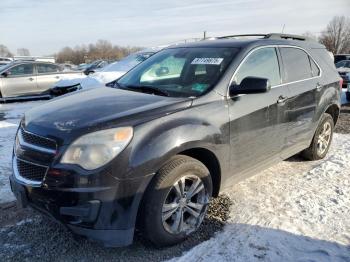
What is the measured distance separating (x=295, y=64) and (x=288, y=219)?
2.04 meters

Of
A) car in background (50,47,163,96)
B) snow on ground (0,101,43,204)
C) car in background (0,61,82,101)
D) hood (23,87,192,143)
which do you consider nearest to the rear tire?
hood (23,87,192,143)

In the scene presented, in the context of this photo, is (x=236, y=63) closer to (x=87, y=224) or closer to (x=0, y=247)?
(x=87, y=224)

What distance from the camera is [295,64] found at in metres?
4.91

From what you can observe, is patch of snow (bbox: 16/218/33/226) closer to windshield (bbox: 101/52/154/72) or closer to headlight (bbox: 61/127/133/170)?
headlight (bbox: 61/127/133/170)

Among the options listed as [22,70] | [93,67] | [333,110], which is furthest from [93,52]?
[333,110]

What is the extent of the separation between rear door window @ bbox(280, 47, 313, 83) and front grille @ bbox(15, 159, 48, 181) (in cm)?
301

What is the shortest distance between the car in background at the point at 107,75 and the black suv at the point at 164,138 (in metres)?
4.37

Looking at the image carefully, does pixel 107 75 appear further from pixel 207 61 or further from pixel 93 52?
pixel 93 52

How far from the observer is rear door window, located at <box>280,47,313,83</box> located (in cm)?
473

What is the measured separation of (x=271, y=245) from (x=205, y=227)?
65 centimetres

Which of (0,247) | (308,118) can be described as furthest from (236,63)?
(0,247)

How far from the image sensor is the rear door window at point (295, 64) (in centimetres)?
473

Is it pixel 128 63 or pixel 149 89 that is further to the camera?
pixel 128 63

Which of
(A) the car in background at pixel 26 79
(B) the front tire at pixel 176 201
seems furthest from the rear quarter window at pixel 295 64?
(A) the car in background at pixel 26 79
